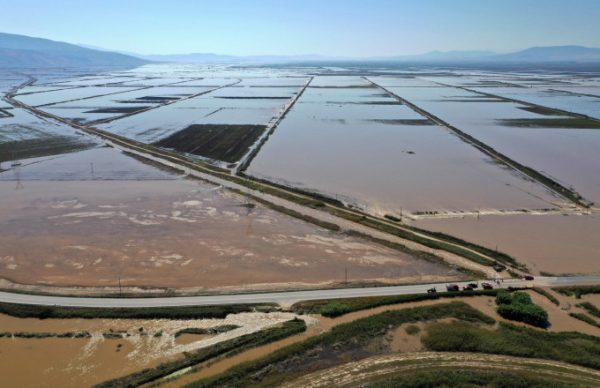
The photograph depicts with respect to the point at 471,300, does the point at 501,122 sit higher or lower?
higher

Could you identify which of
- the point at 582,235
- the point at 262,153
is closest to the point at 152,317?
the point at 582,235

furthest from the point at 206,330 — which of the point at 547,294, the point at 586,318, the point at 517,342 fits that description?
the point at 586,318

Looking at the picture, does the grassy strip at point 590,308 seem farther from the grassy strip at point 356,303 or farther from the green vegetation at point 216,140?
the green vegetation at point 216,140

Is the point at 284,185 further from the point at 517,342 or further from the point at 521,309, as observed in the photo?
the point at 517,342

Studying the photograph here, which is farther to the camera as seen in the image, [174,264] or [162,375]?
[174,264]

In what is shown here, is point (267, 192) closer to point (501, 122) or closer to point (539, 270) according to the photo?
point (539, 270)

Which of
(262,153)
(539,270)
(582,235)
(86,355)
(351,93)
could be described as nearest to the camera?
(86,355)

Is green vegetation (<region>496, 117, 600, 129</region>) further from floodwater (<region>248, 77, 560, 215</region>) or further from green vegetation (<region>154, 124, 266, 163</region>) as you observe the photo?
green vegetation (<region>154, 124, 266, 163</region>)
